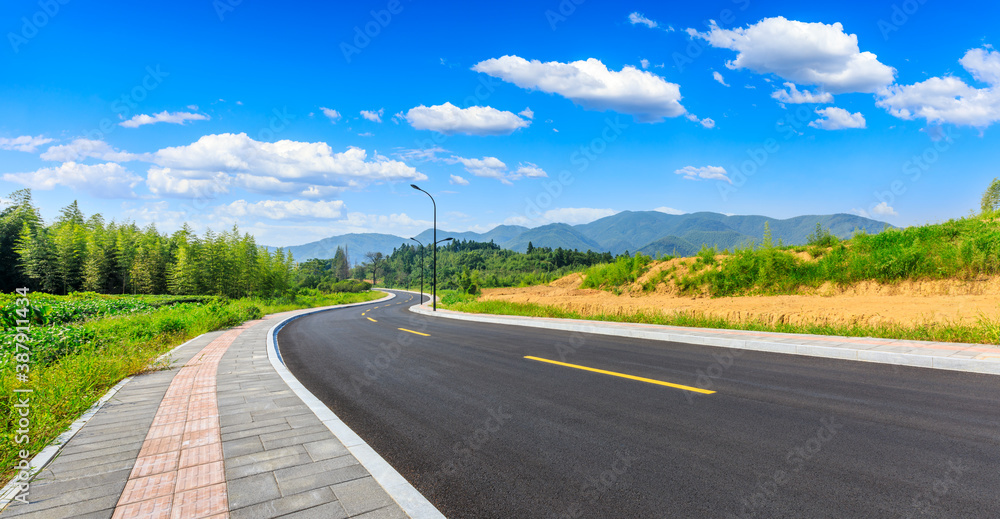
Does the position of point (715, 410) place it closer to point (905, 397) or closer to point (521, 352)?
point (905, 397)

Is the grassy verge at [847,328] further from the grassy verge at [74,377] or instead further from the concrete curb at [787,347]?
the grassy verge at [74,377]

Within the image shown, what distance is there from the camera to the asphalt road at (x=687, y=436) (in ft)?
9.77

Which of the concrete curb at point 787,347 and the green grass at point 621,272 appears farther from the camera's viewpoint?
the green grass at point 621,272

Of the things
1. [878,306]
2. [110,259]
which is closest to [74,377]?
[878,306]

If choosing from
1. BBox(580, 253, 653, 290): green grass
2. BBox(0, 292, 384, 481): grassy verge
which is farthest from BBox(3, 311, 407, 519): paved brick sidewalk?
BBox(580, 253, 653, 290): green grass

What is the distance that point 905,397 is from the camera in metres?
5.18

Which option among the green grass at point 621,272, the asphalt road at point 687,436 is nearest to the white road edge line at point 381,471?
the asphalt road at point 687,436

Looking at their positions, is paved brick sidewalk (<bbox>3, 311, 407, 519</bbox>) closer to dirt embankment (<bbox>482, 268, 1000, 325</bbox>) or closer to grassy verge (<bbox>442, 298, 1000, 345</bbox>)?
grassy verge (<bbox>442, 298, 1000, 345</bbox>)

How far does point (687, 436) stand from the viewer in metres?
4.15

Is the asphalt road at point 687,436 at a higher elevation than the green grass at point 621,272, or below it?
below

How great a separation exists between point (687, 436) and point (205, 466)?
445cm

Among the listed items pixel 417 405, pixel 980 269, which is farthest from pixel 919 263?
pixel 417 405

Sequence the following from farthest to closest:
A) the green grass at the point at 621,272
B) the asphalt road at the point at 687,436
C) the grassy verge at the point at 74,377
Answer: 1. the green grass at the point at 621,272
2. the grassy verge at the point at 74,377
3. the asphalt road at the point at 687,436

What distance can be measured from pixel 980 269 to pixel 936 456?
14797mm
